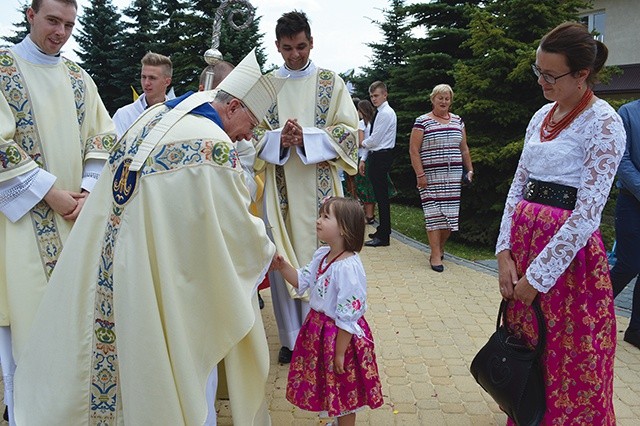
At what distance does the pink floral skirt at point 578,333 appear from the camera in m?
2.48

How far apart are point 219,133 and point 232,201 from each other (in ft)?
0.97

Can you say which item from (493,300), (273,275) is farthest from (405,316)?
(273,275)

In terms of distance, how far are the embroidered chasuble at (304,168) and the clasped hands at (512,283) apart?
1544 millimetres

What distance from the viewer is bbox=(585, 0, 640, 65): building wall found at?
17.4 meters

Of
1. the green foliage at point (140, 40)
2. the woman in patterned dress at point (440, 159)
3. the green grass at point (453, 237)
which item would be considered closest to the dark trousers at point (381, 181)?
the green grass at point (453, 237)

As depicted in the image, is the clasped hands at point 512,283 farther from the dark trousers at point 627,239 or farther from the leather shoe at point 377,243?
the leather shoe at point 377,243

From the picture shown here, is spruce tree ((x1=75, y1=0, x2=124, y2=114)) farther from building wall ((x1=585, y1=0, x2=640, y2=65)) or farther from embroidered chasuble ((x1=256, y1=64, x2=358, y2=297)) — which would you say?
embroidered chasuble ((x1=256, y1=64, x2=358, y2=297))

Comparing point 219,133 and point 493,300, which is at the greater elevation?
point 219,133

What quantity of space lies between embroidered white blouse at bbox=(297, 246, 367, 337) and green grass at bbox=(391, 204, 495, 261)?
5181mm

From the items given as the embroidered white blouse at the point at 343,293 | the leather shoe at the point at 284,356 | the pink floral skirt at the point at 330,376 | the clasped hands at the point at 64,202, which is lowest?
the leather shoe at the point at 284,356

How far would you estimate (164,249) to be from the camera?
2.21m

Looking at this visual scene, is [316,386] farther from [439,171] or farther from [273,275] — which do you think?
[439,171]

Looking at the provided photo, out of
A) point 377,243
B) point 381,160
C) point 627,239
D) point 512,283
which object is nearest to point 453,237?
point 377,243

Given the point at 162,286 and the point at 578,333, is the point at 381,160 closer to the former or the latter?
the point at 578,333
